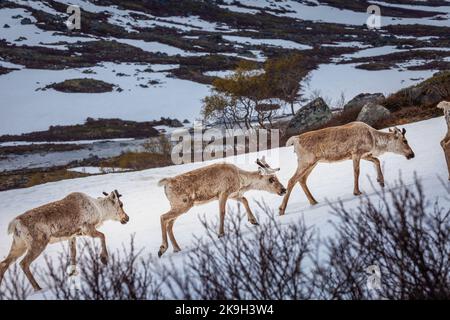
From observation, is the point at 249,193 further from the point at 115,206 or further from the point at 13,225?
the point at 13,225

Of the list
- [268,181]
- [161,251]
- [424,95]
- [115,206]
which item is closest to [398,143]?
[268,181]

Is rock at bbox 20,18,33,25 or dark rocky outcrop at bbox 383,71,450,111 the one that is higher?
dark rocky outcrop at bbox 383,71,450,111

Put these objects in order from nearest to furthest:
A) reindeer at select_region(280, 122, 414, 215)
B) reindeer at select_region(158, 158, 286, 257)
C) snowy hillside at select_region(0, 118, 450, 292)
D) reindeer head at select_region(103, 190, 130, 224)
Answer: reindeer at select_region(158, 158, 286, 257) < snowy hillside at select_region(0, 118, 450, 292) < reindeer at select_region(280, 122, 414, 215) < reindeer head at select_region(103, 190, 130, 224)

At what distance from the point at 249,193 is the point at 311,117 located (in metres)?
15.7

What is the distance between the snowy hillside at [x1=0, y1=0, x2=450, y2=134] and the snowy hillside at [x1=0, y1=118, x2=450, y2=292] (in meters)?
33.2

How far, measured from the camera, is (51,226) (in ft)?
31.2

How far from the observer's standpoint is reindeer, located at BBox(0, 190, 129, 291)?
9.27m

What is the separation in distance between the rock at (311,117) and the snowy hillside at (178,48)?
75.5 feet

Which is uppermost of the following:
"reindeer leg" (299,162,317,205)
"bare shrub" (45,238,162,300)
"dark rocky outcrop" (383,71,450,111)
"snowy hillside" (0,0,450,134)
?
"bare shrub" (45,238,162,300)

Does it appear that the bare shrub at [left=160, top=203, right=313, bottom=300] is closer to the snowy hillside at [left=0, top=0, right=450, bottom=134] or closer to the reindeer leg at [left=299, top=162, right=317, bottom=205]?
the reindeer leg at [left=299, top=162, right=317, bottom=205]

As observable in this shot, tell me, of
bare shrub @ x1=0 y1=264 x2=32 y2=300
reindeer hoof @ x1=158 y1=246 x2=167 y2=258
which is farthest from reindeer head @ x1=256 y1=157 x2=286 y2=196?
bare shrub @ x1=0 y1=264 x2=32 y2=300

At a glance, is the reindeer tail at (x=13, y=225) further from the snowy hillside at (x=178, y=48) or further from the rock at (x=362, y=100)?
the snowy hillside at (x=178, y=48)
